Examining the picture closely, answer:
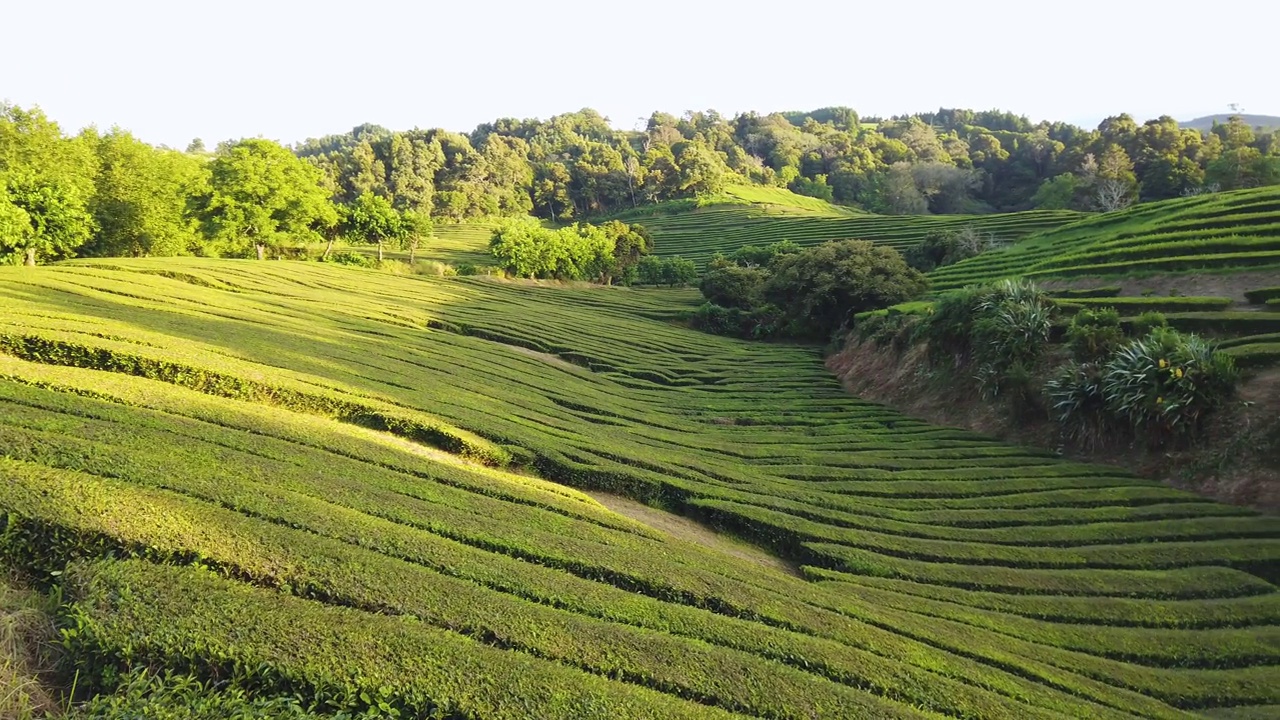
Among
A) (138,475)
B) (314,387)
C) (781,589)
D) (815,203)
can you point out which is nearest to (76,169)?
(314,387)

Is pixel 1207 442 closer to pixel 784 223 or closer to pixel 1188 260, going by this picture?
pixel 1188 260

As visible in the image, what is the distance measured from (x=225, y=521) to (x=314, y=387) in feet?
25.7

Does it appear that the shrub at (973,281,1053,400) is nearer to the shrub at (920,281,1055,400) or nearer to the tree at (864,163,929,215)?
the shrub at (920,281,1055,400)

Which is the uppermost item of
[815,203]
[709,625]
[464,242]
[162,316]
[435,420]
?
[815,203]

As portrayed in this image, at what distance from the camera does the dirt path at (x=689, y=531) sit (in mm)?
13252

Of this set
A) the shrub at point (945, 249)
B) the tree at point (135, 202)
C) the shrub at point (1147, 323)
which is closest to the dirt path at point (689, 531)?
the shrub at point (1147, 323)

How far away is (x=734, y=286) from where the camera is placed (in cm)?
5169

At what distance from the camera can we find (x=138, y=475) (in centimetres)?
847

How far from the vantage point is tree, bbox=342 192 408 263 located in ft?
186

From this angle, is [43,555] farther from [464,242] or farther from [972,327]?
[464,242]

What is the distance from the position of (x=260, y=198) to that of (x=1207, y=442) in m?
54.8

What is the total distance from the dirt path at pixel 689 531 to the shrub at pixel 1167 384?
493 inches

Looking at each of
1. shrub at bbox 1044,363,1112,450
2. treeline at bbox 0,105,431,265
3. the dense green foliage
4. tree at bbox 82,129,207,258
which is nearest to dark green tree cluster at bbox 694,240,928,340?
the dense green foliage

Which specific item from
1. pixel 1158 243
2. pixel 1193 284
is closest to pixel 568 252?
pixel 1158 243
